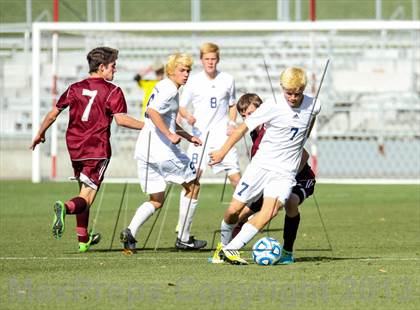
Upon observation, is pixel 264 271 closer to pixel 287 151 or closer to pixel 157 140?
pixel 287 151

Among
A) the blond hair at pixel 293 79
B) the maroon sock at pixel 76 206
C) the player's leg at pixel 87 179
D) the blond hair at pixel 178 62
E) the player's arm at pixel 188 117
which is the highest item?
the blond hair at pixel 178 62

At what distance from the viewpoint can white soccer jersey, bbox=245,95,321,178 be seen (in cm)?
898

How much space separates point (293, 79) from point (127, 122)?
71.0 inches

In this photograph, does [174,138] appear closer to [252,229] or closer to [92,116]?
[92,116]

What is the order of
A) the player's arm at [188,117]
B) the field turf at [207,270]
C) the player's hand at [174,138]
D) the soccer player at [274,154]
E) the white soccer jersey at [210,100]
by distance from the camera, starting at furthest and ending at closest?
the white soccer jersey at [210,100] → the player's arm at [188,117] → the player's hand at [174,138] → the soccer player at [274,154] → the field turf at [207,270]

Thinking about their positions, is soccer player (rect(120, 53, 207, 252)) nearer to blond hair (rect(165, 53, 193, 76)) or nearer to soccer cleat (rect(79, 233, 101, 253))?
blond hair (rect(165, 53, 193, 76))

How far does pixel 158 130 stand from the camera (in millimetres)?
10516

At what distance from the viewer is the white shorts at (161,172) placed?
10.5 metres

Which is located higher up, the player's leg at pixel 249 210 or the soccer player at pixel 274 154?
the soccer player at pixel 274 154

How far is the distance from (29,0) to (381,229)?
10572 millimetres

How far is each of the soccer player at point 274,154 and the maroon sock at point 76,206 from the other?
5.13ft

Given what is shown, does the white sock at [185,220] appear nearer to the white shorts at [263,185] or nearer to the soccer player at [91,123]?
the soccer player at [91,123]

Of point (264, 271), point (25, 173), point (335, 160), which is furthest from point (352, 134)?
point (264, 271)

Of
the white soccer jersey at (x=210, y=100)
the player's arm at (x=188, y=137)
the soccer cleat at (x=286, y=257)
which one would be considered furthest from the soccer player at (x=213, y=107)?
the soccer cleat at (x=286, y=257)
